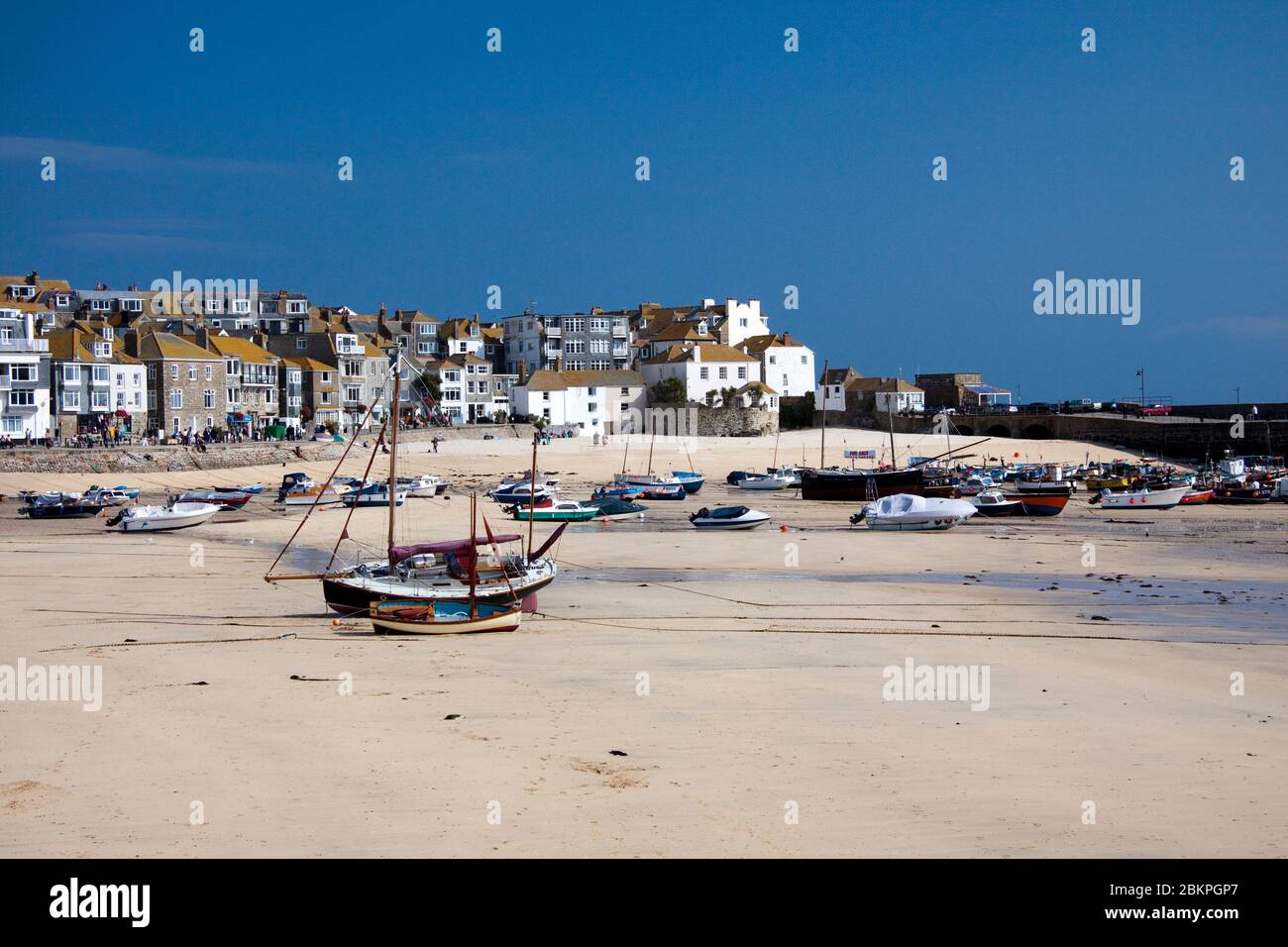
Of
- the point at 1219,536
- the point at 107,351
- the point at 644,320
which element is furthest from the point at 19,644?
the point at 644,320

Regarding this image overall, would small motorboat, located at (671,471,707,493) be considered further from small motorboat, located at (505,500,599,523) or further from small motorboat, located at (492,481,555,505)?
small motorboat, located at (505,500,599,523)

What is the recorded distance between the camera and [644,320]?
11694 cm

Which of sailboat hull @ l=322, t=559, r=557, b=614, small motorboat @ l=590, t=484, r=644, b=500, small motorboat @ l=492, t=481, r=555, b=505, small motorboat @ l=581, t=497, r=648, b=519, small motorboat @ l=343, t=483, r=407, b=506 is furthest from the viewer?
small motorboat @ l=590, t=484, r=644, b=500

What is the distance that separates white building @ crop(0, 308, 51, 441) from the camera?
6656 centimetres

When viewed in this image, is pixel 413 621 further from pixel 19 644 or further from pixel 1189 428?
pixel 1189 428

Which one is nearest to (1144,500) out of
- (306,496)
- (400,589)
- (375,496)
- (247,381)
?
(375,496)

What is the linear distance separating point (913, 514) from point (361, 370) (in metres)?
60.0

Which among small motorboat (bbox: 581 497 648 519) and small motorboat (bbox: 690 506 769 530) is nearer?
small motorboat (bbox: 690 506 769 530)

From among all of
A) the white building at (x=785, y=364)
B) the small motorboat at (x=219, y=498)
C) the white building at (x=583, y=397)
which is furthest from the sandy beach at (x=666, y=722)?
the white building at (x=785, y=364)

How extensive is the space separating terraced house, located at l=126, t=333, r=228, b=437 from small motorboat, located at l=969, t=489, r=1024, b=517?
157ft


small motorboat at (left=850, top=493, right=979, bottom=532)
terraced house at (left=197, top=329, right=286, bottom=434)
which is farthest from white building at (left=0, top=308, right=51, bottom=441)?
small motorboat at (left=850, top=493, right=979, bottom=532)

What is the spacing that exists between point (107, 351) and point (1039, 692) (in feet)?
223

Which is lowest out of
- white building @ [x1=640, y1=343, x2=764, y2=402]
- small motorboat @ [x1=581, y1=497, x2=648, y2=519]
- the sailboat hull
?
small motorboat @ [x1=581, y1=497, x2=648, y2=519]

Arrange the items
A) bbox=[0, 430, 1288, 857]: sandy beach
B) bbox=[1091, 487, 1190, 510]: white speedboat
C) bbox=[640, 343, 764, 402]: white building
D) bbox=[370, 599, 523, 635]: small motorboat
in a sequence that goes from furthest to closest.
Answer: bbox=[640, 343, 764, 402]: white building
bbox=[1091, 487, 1190, 510]: white speedboat
bbox=[370, 599, 523, 635]: small motorboat
bbox=[0, 430, 1288, 857]: sandy beach
